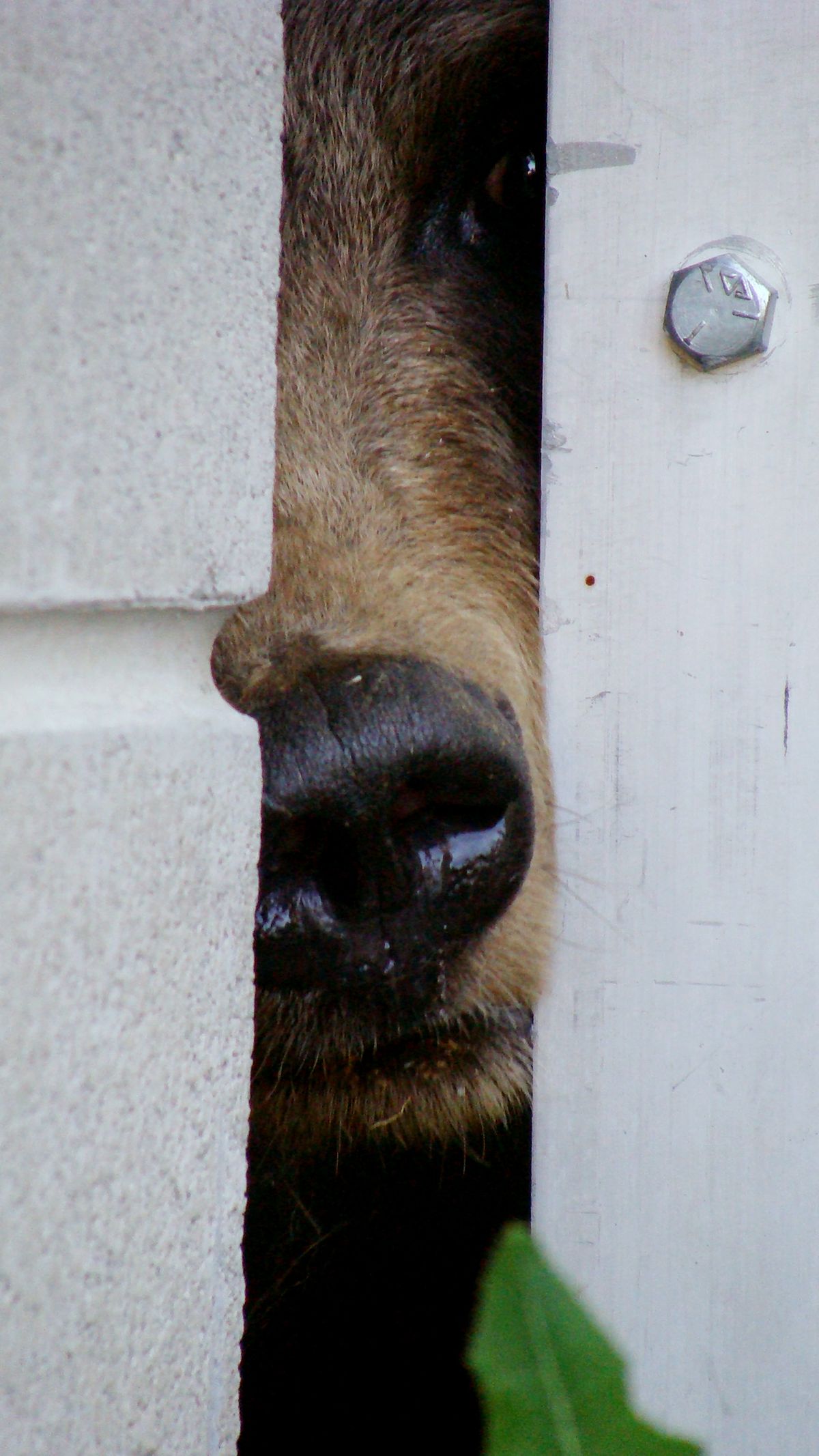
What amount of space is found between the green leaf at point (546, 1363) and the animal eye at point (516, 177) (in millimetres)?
2172

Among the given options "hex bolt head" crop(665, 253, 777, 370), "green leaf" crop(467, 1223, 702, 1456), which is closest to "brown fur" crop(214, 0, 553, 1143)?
"hex bolt head" crop(665, 253, 777, 370)

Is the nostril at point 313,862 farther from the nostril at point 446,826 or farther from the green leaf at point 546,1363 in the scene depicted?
the green leaf at point 546,1363

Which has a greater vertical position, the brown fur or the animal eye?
the animal eye

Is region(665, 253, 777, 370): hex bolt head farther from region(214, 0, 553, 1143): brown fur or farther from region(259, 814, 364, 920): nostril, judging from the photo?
region(259, 814, 364, 920): nostril

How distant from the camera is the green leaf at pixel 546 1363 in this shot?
0.50 m

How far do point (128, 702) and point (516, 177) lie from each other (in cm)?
176

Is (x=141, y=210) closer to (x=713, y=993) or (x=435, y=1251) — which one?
(x=713, y=993)

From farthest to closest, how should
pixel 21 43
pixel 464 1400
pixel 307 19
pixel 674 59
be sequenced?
1. pixel 464 1400
2. pixel 307 19
3. pixel 674 59
4. pixel 21 43

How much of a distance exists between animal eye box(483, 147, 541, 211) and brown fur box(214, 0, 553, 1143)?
78 millimetres

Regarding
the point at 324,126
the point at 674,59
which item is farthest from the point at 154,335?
the point at 324,126

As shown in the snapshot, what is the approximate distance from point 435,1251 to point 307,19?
227 cm

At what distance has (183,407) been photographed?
934 mm

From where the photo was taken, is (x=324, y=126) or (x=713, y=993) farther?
(x=324, y=126)

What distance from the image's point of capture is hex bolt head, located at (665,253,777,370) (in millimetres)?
1361
